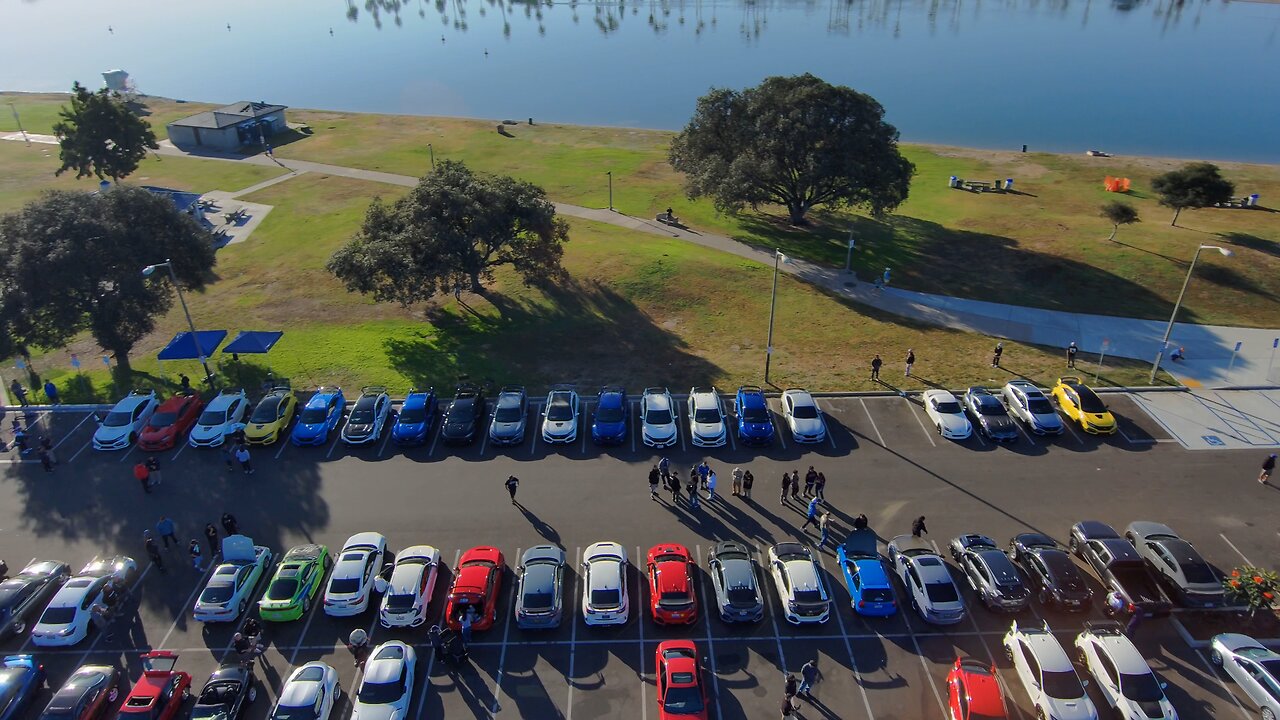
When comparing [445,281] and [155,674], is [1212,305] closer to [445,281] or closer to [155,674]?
[445,281]

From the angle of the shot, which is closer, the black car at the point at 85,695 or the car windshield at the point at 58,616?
the black car at the point at 85,695

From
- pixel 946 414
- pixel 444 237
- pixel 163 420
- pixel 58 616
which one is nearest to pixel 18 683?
pixel 58 616

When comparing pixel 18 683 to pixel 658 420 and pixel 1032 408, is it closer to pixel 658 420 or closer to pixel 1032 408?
pixel 658 420

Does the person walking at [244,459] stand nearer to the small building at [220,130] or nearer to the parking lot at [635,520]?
the parking lot at [635,520]

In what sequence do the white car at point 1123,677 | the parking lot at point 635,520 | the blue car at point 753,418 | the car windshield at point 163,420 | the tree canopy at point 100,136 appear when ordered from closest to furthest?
the white car at point 1123,677, the parking lot at point 635,520, the blue car at point 753,418, the car windshield at point 163,420, the tree canopy at point 100,136

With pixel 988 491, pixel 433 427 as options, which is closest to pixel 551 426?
pixel 433 427

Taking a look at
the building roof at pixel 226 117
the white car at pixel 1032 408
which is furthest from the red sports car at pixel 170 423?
the building roof at pixel 226 117
